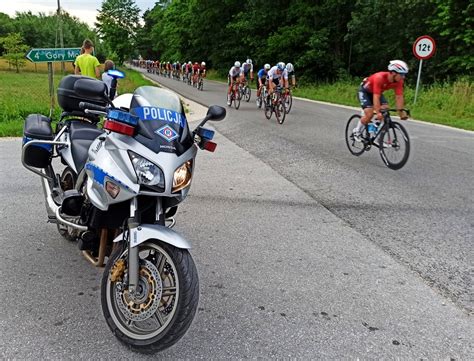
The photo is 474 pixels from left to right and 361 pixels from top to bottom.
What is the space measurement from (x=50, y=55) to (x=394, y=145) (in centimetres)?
771

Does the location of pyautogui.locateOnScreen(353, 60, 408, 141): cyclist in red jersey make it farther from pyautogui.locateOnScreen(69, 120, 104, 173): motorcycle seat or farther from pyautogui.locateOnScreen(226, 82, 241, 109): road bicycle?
pyautogui.locateOnScreen(226, 82, 241, 109): road bicycle

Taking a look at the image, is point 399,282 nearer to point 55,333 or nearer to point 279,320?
point 279,320

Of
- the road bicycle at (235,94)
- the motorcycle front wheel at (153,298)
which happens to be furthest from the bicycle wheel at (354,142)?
the road bicycle at (235,94)

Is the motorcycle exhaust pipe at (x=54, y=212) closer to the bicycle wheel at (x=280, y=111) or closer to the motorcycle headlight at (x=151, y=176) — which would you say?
the motorcycle headlight at (x=151, y=176)

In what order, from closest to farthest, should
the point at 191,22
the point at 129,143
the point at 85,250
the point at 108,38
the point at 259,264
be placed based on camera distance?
the point at 129,143
the point at 85,250
the point at 259,264
the point at 191,22
the point at 108,38

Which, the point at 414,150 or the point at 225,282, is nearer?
the point at 225,282

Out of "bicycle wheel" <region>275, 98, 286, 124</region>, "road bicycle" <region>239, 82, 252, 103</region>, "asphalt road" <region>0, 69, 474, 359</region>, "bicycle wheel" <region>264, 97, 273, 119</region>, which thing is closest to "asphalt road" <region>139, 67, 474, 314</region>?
"asphalt road" <region>0, 69, 474, 359</region>

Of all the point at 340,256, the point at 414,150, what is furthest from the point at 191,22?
the point at 340,256

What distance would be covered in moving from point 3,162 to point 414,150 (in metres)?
7.97

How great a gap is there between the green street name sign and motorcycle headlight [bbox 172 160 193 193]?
329 inches

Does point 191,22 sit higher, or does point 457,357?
point 191,22

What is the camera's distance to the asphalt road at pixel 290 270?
9.07ft

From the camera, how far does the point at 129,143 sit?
2645 millimetres

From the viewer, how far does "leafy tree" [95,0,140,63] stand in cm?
11069
